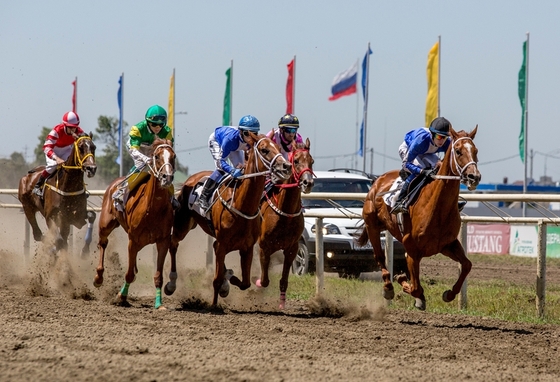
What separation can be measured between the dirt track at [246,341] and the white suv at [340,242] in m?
2.10

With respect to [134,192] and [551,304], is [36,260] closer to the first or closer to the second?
[134,192]

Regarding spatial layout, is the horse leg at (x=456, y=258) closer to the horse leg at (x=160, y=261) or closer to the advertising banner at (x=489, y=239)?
the horse leg at (x=160, y=261)

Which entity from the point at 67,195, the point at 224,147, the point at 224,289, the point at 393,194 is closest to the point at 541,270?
the point at 393,194

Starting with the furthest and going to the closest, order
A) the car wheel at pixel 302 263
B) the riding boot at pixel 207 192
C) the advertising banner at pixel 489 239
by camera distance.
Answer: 1. the advertising banner at pixel 489 239
2. the car wheel at pixel 302 263
3. the riding boot at pixel 207 192

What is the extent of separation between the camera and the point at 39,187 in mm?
13953

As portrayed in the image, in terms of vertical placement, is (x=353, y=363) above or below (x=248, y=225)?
below

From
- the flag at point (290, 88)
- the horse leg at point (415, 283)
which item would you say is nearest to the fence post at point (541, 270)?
the horse leg at point (415, 283)

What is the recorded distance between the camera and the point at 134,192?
34.9 ft

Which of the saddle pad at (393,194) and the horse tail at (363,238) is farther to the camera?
the horse tail at (363,238)

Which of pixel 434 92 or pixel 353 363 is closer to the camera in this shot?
pixel 353 363

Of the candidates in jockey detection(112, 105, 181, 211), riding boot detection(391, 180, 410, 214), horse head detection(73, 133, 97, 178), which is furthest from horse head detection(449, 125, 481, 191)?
horse head detection(73, 133, 97, 178)

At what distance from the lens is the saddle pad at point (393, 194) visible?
10.2 meters

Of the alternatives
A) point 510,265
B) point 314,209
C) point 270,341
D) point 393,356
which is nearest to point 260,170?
point 270,341

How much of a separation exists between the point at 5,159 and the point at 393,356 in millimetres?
23172
